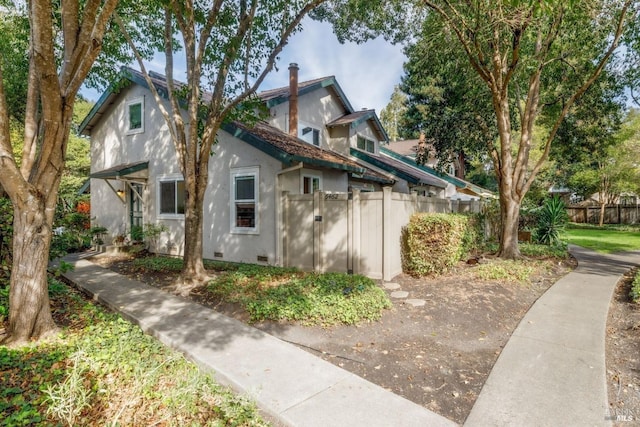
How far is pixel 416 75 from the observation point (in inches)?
465

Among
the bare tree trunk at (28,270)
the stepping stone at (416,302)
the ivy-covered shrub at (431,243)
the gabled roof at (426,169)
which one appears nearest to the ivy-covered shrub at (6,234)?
the bare tree trunk at (28,270)

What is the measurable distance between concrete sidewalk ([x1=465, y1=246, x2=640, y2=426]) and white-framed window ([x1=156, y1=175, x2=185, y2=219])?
9.98 m

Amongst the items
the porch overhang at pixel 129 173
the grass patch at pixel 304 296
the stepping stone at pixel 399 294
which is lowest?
the stepping stone at pixel 399 294

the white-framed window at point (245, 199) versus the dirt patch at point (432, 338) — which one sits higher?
the white-framed window at point (245, 199)

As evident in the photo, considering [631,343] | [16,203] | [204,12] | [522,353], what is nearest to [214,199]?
[204,12]

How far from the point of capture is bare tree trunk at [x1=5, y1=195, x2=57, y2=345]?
13.2 ft

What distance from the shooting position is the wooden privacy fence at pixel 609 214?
25.5 metres

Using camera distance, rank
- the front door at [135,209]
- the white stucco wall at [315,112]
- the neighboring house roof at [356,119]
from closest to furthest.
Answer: the front door at [135,209]
the white stucco wall at [315,112]
the neighboring house roof at [356,119]

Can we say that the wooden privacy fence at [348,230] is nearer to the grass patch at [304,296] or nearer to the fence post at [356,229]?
the fence post at [356,229]

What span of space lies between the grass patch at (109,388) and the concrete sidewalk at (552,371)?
2.30 meters

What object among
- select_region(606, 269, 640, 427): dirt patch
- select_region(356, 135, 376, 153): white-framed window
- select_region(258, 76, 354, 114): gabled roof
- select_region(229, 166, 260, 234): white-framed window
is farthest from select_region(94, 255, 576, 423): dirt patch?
select_region(356, 135, 376, 153): white-framed window

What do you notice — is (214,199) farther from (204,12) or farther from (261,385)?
(261,385)

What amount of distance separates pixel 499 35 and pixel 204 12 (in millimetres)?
7297

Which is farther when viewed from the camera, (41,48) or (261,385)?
(41,48)
